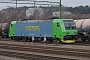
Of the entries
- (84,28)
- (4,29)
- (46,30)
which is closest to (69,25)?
(84,28)

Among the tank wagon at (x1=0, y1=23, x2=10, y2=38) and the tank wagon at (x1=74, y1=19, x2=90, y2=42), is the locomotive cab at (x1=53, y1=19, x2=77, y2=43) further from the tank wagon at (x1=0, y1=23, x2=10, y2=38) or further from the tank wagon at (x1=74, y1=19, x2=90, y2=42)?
the tank wagon at (x1=0, y1=23, x2=10, y2=38)

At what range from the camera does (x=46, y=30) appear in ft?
109

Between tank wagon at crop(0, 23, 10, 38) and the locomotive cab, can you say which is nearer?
the locomotive cab

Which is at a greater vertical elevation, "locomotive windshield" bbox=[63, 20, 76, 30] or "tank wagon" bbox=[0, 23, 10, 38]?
"locomotive windshield" bbox=[63, 20, 76, 30]

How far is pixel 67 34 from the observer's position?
30234 mm

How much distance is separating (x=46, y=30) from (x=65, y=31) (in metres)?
3.63

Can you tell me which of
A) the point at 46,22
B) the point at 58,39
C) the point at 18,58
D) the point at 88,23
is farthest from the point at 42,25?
the point at 18,58

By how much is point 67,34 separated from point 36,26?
574cm

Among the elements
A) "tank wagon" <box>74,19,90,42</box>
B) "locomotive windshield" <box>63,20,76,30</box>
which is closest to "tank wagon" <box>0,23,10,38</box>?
"tank wagon" <box>74,19,90,42</box>

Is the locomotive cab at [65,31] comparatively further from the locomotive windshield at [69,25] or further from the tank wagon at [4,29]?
the tank wagon at [4,29]

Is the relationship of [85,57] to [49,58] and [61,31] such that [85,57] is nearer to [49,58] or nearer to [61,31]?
[49,58]

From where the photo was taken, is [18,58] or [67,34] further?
[67,34]

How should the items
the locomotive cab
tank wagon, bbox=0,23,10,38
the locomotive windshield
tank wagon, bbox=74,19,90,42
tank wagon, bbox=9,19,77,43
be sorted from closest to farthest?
1. the locomotive cab
2. tank wagon, bbox=9,19,77,43
3. the locomotive windshield
4. tank wagon, bbox=74,19,90,42
5. tank wagon, bbox=0,23,10,38

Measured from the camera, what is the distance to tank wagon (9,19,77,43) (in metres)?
30.5
